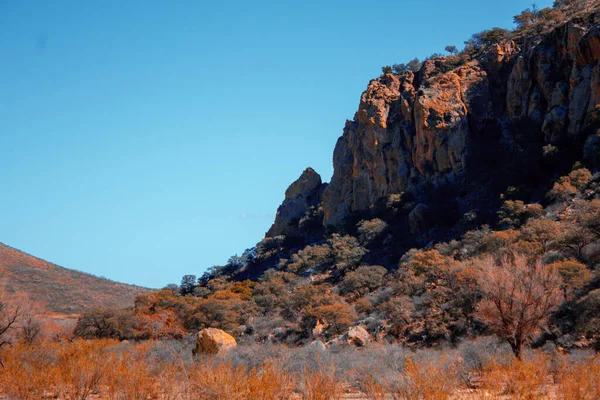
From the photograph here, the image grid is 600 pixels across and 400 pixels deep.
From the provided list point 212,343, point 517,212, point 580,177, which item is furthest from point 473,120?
point 212,343

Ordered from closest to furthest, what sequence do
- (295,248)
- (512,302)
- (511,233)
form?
(512,302), (511,233), (295,248)

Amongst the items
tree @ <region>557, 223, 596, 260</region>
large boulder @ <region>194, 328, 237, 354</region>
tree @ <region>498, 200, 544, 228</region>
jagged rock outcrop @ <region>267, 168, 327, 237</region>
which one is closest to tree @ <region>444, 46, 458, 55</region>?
jagged rock outcrop @ <region>267, 168, 327, 237</region>

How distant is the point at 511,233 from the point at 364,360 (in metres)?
19.3

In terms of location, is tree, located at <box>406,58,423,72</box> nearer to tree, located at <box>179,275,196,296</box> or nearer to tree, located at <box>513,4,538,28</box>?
tree, located at <box>513,4,538,28</box>

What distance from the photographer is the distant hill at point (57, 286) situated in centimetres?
5088

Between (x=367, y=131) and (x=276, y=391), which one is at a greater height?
(x=367, y=131)

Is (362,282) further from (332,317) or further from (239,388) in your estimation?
(239,388)

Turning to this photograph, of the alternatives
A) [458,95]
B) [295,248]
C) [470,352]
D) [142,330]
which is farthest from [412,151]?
[470,352]

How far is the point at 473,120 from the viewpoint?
5250 centimetres

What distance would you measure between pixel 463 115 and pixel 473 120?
5.44ft

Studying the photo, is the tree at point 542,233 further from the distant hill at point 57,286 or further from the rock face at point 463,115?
the distant hill at point 57,286

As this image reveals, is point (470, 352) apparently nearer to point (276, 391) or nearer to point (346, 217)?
point (276, 391)

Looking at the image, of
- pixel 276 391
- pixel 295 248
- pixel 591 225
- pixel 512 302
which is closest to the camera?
pixel 276 391

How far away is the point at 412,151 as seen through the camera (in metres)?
55.0
